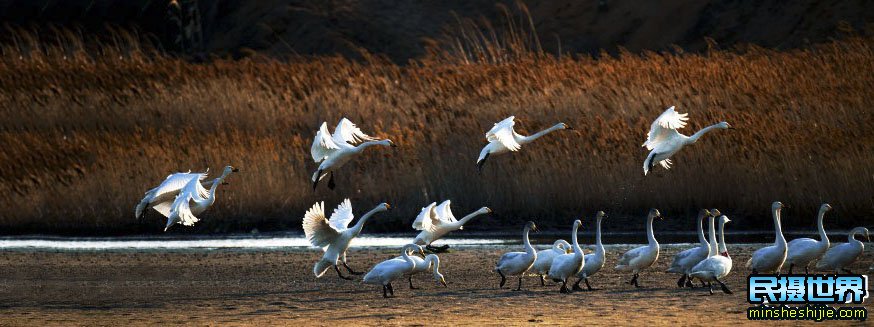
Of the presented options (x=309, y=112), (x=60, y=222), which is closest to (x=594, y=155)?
(x=309, y=112)

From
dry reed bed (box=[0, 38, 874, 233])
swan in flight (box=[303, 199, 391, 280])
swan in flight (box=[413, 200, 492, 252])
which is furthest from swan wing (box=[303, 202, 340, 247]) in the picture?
dry reed bed (box=[0, 38, 874, 233])

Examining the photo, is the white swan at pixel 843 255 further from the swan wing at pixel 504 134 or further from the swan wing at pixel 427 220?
the swan wing at pixel 504 134

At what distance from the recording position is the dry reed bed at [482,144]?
17469mm

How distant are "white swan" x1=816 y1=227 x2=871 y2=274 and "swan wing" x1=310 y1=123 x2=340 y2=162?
4.38 meters

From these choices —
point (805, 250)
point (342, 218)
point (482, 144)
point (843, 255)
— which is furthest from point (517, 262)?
point (482, 144)

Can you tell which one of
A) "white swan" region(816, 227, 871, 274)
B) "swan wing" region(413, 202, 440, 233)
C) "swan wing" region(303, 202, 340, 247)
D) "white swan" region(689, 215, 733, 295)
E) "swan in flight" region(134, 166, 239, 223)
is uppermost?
"swan in flight" region(134, 166, 239, 223)

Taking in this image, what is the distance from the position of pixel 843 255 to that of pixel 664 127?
9.14 ft

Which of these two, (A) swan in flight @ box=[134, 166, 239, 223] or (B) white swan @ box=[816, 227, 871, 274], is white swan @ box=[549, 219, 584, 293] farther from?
(A) swan in flight @ box=[134, 166, 239, 223]

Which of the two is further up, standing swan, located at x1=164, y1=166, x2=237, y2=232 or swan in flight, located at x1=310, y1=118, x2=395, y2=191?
swan in flight, located at x1=310, y1=118, x2=395, y2=191

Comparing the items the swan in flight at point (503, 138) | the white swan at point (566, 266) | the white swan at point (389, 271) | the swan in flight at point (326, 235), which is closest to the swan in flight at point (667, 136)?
the swan in flight at point (503, 138)

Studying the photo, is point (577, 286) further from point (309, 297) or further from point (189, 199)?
point (189, 199)

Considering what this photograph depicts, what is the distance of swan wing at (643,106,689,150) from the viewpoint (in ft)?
45.9

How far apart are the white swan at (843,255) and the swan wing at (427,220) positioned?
10.2 feet

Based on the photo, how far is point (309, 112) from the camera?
21031 mm
